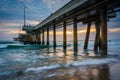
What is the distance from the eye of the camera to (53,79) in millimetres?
5598

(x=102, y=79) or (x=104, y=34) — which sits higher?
(x=104, y=34)

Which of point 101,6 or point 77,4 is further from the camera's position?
point 77,4

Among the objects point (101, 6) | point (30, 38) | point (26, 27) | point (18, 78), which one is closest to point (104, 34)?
point (101, 6)

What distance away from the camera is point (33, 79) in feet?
19.0

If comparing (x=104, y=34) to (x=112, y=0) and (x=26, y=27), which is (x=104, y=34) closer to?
(x=112, y=0)

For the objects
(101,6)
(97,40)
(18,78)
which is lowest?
(18,78)

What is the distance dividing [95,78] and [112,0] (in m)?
7.40

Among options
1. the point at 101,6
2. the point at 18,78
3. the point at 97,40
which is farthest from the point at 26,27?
the point at 18,78

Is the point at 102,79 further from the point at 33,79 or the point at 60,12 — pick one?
the point at 60,12

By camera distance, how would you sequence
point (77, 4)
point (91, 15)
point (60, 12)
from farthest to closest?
point (60, 12), point (91, 15), point (77, 4)

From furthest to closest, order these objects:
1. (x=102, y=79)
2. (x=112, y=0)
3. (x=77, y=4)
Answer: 1. (x=77, y=4)
2. (x=112, y=0)
3. (x=102, y=79)

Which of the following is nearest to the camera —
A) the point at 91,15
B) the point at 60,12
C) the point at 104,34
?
the point at 104,34

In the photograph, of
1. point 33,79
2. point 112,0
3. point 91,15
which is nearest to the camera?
point 33,79

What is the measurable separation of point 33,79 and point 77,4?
11257 mm
